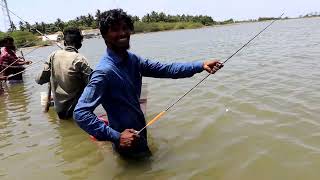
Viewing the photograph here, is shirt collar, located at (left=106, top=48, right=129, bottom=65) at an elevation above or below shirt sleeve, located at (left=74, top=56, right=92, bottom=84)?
above

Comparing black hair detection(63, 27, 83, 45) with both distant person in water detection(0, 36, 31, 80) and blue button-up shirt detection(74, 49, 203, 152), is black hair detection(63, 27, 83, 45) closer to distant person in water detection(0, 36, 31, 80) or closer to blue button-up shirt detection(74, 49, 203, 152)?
blue button-up shirt detection(74, 49, 203, 152)

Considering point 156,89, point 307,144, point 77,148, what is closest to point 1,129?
point 77,148

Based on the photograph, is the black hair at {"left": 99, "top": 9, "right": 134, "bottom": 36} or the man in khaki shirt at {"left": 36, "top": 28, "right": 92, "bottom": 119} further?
the man in khaki shirt at {"left": 36, "top": 28, "right": 92, "bottom": 119}

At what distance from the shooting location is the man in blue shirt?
349cm

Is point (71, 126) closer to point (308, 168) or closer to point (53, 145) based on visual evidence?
point (53, 145)

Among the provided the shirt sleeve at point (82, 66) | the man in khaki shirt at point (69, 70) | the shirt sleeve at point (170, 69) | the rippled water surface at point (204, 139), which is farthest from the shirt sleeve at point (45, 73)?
the shirt sleeve at point (170, 69)

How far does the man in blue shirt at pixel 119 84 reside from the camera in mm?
3488

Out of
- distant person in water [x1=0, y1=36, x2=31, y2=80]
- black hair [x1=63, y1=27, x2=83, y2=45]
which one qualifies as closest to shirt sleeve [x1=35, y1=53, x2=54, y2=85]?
black hair [x1=63, y1=27, x2=83, y2=45]

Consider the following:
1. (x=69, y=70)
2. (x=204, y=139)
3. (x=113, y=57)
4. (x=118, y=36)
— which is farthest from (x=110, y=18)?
(x=69, y=70)

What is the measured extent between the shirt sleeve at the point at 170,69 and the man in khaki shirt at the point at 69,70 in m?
2.48

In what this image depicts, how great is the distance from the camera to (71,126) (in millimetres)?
7215

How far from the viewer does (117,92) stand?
3805 millimetres

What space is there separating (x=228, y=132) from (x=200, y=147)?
748mm

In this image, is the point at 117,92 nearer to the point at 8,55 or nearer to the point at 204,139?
the point at 204,139
